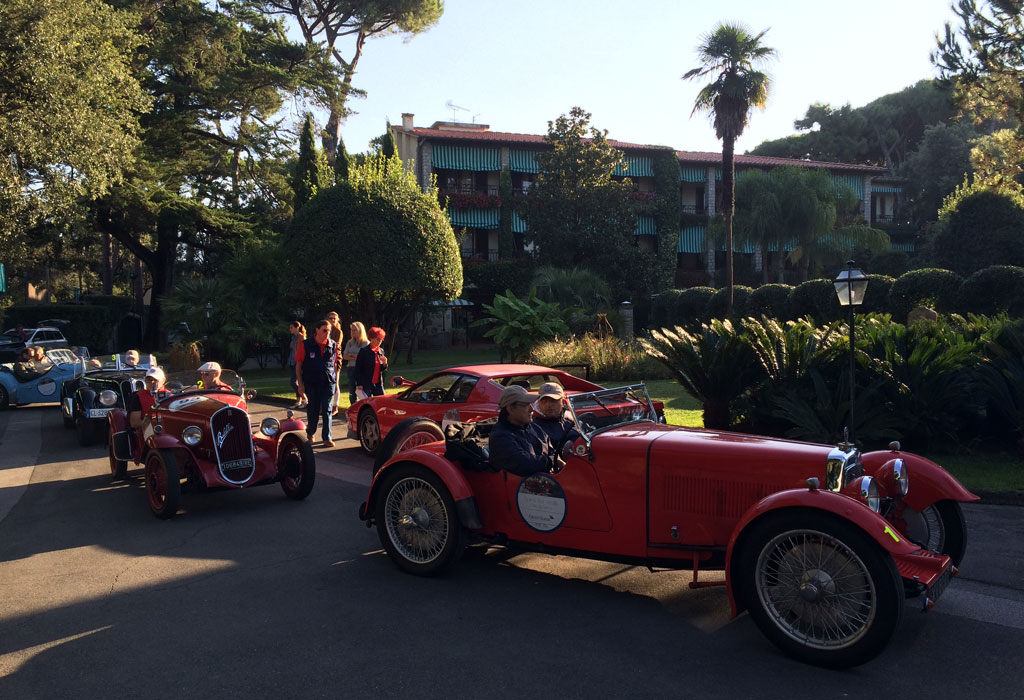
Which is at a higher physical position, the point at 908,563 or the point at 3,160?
the point at 3,160

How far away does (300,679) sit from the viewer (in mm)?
3980

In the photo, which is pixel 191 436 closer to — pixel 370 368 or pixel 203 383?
pixel 203 383

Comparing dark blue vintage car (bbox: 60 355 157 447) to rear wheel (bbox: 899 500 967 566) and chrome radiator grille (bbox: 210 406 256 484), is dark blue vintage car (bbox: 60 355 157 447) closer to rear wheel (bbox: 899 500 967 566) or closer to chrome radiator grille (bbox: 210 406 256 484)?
chrome radiator grille (bbox: 210 406 256 484)

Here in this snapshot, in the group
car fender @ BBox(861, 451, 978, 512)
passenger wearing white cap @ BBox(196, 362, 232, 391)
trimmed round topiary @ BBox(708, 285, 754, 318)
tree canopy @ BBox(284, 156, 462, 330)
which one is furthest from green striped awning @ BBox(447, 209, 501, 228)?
car fender @ BBox(861, 451, 978, 512)

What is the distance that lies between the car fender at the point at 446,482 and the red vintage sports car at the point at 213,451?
244cm

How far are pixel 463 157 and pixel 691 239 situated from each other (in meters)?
14.9

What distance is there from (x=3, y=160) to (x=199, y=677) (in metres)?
22.7

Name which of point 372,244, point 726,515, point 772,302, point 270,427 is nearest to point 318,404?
point 270,427

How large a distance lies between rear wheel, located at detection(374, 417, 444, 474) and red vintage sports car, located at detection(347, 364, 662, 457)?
145 centimetres

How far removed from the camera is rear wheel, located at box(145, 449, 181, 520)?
7418 millimetres

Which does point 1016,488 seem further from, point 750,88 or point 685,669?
point 750,88

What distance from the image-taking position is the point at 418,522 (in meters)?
5.69

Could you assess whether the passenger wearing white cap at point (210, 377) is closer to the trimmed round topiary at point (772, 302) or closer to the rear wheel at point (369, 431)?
the rear wheel at point (369, 431)

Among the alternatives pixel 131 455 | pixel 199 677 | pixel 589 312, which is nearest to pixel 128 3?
pixel 589 312
